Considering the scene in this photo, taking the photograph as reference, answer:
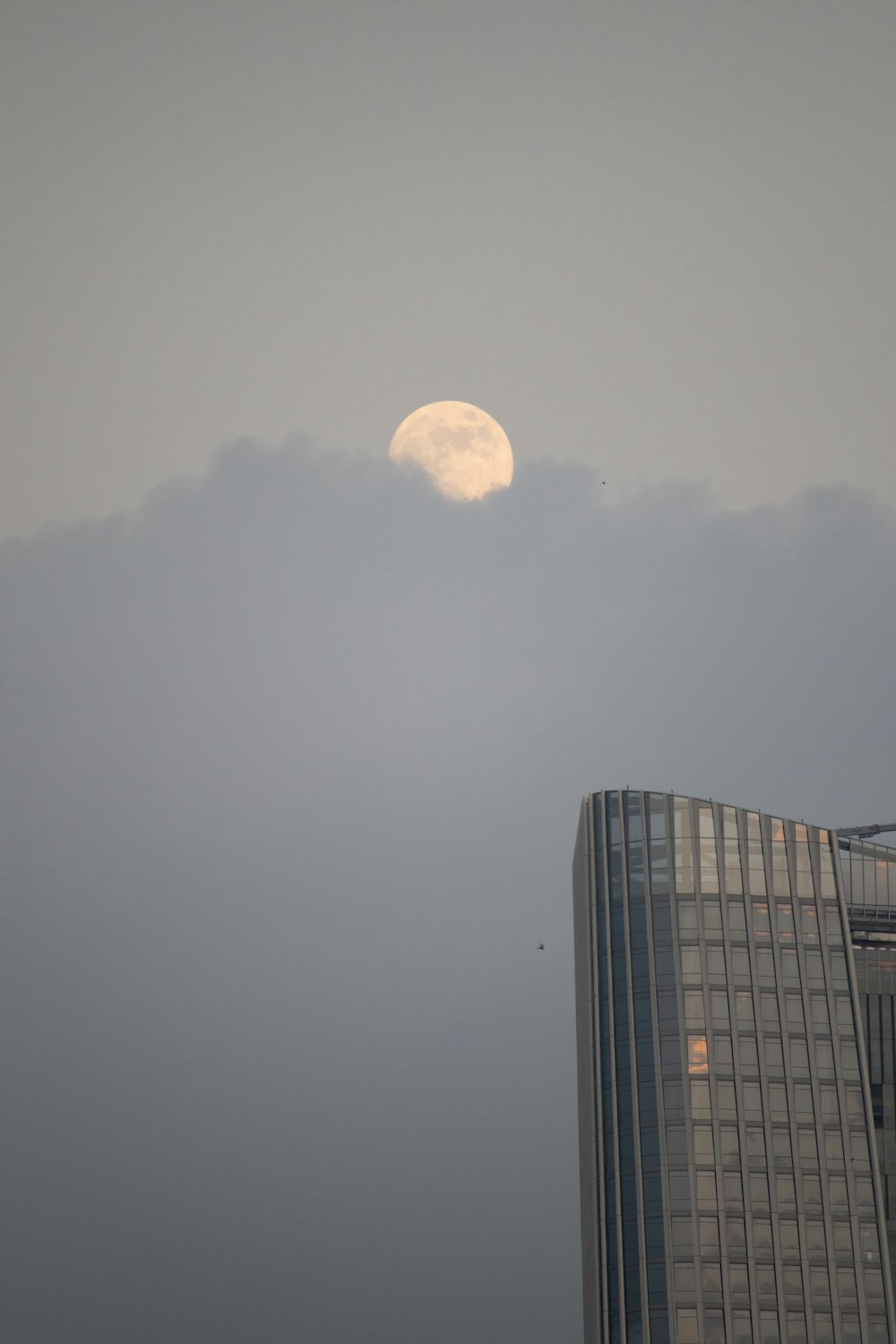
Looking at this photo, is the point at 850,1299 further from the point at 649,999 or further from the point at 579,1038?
the point at 579,1038

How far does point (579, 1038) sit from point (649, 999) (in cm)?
2560

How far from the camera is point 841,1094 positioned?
5172 inches

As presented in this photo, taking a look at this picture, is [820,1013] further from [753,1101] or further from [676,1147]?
[676,1147]

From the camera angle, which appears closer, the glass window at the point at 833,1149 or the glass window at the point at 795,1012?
the glass window at the point at 833,1149

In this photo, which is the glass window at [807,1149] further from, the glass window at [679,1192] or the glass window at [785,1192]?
the glass window at [679,1192]

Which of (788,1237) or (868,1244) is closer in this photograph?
(868,1244)

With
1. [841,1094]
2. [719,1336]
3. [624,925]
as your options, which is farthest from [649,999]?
[719,1336]

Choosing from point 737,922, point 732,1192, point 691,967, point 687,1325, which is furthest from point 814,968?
point 687,1325

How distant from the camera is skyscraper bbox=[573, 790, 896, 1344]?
123 meters

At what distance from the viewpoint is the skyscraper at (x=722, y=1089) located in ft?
405

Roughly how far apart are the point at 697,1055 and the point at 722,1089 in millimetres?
4039

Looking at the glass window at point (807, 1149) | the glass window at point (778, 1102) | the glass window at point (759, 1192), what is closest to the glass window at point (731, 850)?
the glass window at point (778, 1102)

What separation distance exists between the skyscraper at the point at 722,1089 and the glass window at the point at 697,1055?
0.61 ft

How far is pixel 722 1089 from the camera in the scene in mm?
131375
